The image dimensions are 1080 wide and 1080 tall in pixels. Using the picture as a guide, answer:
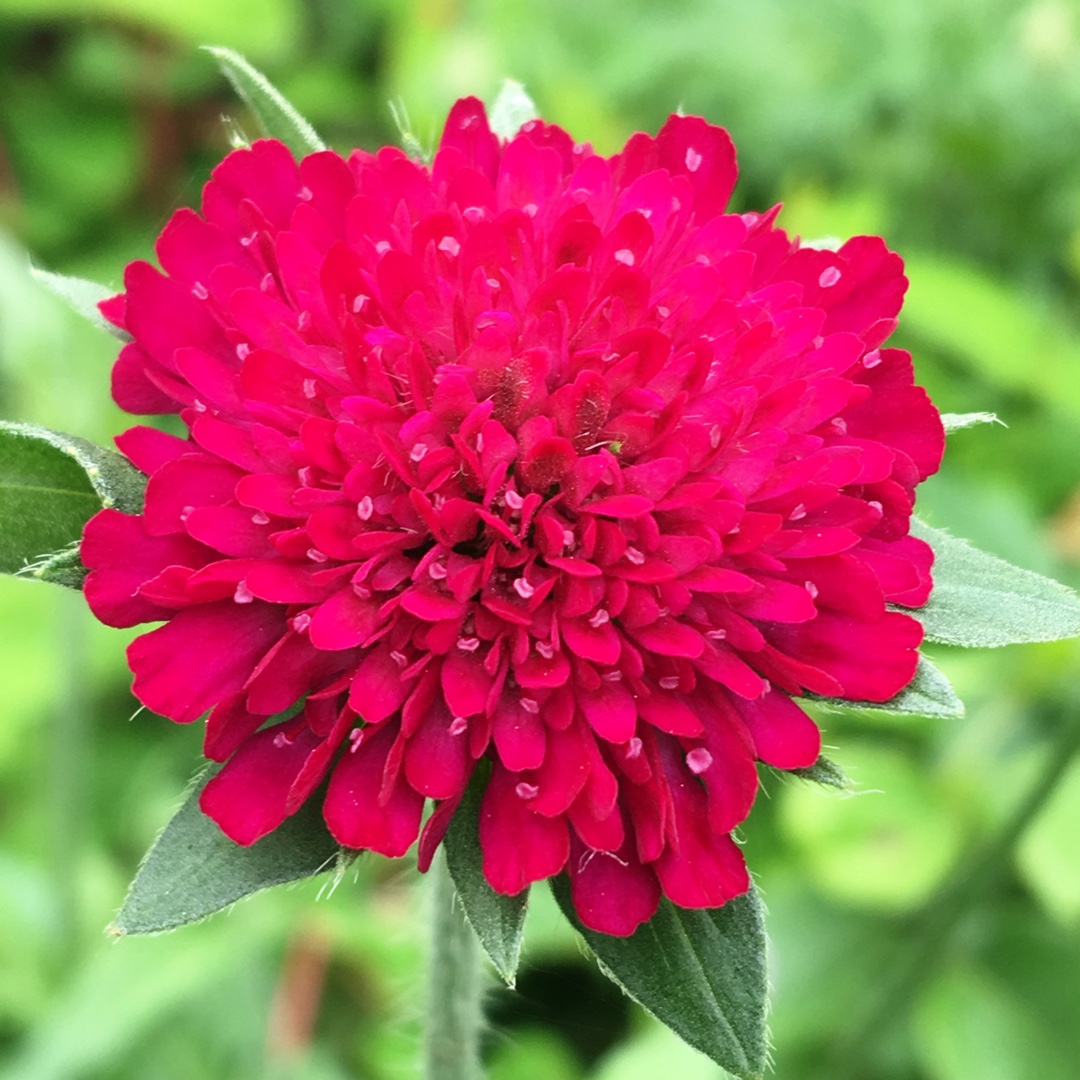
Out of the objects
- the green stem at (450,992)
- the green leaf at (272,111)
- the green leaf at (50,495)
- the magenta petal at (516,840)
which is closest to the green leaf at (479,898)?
the magenta petal at (516,840)

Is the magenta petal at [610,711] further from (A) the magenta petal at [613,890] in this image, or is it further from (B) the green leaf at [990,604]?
(B) the green leaf at [990,604]

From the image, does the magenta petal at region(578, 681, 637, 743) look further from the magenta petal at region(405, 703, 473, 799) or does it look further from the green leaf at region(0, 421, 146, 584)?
the green leaf at region(0, 421, 146, 584)

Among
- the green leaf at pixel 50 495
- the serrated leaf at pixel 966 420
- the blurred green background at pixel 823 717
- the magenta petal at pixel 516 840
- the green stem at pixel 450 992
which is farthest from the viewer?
the blurred green background at pixel 823 717

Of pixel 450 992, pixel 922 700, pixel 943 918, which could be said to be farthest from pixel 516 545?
pixel 943 918

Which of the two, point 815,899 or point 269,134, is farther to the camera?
point 815,899

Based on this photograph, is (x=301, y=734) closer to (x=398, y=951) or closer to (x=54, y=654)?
(x=398, y=951)

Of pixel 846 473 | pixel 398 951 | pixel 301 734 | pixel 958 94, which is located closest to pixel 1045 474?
pixel 958 94
